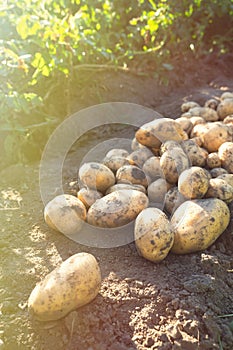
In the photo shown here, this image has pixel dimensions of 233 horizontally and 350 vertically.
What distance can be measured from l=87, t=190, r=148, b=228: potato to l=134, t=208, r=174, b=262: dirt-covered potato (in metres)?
0.13

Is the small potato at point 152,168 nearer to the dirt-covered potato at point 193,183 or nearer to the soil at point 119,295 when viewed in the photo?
the dirt-covered potato at point 193,183

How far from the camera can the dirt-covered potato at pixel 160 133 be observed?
229 cm

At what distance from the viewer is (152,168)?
7.16ft

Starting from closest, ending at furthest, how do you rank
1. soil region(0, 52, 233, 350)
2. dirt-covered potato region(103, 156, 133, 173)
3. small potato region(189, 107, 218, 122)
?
soil region(0, 52, 233, 350) → dirt-covered potato region(103, 156, 133, 173) → small potato region(189, 107, 218, 122)

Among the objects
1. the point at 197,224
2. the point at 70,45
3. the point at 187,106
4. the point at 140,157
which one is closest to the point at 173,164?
the point at 140,157

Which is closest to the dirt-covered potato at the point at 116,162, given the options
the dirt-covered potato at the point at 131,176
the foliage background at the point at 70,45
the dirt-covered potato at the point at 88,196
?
the dirt-covered potato at the point at 131,176

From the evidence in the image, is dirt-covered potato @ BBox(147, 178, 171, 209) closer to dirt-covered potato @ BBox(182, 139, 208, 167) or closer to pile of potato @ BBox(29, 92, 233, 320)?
pile of potato @ BBox(29, 92, 233, 320)

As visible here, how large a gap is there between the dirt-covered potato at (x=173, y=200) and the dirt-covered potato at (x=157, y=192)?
0.10ft

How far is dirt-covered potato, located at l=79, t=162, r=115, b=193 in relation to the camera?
2133 millimetres

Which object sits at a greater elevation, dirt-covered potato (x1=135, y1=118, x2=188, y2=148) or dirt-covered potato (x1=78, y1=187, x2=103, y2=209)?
dirt-covered potato (x1=135, y1=118, x2=188, y2=148)

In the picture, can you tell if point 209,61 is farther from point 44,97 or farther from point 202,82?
point 44,97

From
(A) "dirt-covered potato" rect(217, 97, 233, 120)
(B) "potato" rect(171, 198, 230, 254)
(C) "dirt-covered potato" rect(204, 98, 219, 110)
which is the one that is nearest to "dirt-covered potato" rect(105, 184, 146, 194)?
(B) "potato" rect(171, 198, 230, 254)

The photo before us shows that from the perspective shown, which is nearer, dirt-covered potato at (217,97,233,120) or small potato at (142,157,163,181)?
small potato at (142,157,163,181)

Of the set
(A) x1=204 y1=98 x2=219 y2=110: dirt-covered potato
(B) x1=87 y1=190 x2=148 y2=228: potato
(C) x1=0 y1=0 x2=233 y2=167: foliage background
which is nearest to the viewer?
(B) x1=87 y1=190 x2=148 y2=228: potato
